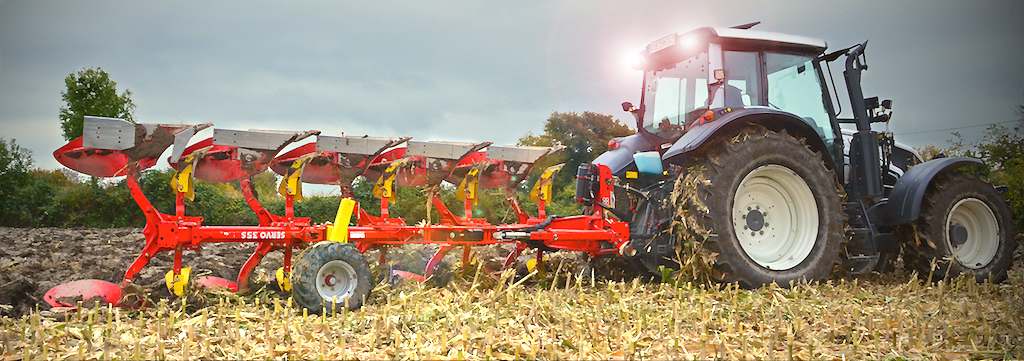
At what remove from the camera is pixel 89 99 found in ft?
54.0

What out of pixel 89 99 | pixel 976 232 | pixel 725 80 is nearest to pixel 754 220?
pixel 725 80

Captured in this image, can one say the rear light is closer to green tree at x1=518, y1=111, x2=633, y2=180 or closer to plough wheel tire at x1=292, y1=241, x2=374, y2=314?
plough wheel tire at x1=292, y1=241, x2=374, y2=314

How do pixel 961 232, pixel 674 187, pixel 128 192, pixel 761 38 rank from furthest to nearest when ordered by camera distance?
pixel 128 192 → pixel 961 232 → pixel 761 38 → pixel 674 187

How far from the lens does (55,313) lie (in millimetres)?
3533

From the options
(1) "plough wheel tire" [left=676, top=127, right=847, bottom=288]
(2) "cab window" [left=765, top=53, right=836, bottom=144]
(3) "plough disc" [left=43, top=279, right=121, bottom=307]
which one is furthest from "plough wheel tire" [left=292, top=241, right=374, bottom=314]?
(2) "cab window" [left=765, top=53, right=836, bottom=144]

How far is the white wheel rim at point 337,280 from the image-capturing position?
12.3 feet

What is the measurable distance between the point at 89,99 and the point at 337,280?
16292 mm

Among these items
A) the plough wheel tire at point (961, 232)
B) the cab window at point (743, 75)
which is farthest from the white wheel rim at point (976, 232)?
the cab window at point (743, 75)

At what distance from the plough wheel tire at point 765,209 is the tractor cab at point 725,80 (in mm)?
334

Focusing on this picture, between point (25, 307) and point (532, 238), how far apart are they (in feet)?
10.4

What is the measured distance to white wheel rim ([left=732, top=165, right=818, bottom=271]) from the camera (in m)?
4.81

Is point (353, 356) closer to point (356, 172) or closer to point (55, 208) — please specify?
point (356, 172)

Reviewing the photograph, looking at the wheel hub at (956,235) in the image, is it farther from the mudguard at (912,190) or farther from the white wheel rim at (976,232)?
the mudguard at (912,190)

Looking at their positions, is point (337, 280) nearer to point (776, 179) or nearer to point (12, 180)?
point (776, 179)
